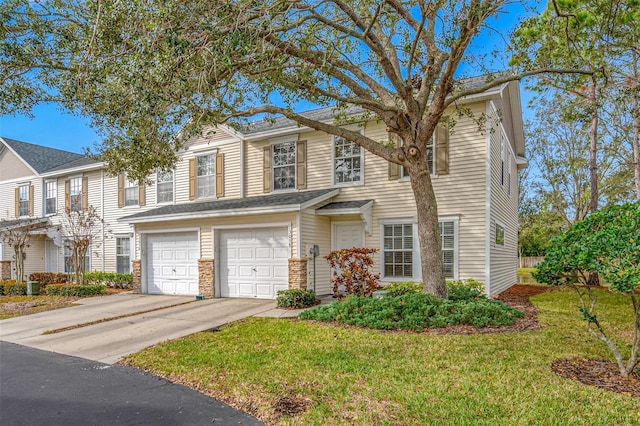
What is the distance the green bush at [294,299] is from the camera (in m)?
10.2

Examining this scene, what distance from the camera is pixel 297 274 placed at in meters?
11.3

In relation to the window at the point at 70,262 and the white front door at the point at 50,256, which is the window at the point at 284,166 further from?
the white front door at the point at 50,256

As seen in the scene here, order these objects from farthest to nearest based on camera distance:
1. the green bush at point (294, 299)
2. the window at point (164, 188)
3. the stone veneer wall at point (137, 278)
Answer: the window at point (164, 188) < the stone veneer wall at point (137, 278) < the green bush at point (294, 299)

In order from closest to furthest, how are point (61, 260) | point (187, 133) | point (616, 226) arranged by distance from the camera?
point (616, 226) → point (187, 133) → point (61, 260)

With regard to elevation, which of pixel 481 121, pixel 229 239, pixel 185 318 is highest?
pixel 481 121

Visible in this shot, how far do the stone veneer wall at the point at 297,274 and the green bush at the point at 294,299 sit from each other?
77 cm

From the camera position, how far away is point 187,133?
8219 millimetres

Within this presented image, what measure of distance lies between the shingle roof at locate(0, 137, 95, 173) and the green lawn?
55.1 ft

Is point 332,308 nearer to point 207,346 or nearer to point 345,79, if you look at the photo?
point 207,346

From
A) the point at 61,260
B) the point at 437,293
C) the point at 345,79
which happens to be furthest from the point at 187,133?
the point at 61,260

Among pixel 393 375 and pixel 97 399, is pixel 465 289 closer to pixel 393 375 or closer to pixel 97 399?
pixel 393 375

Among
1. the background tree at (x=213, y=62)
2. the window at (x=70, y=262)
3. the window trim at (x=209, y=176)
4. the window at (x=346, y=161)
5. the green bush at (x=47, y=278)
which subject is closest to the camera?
the background tree at (x=213, y=62)

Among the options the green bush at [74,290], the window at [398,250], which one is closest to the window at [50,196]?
the green bush at [74,290]

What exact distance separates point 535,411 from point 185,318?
7645mm
